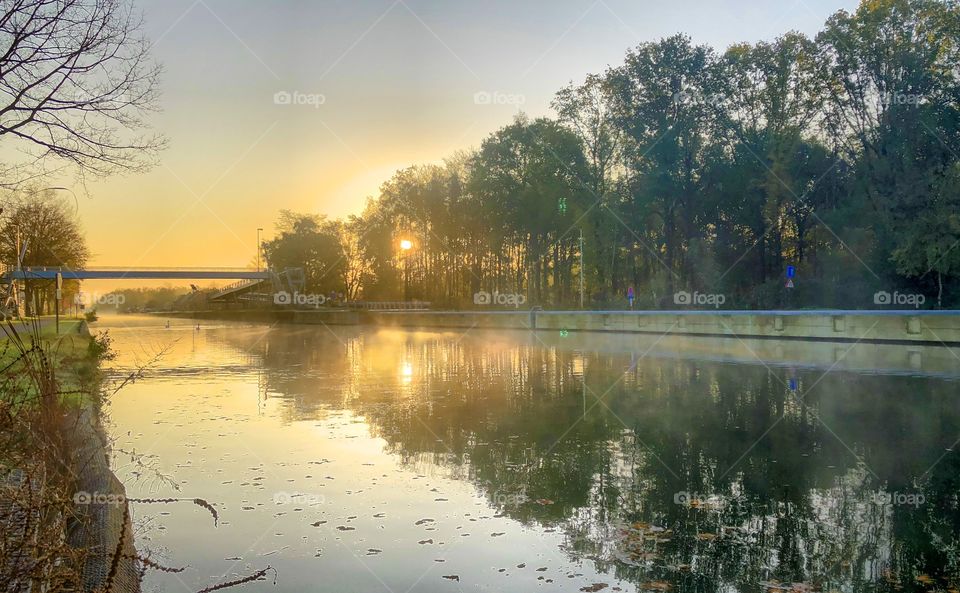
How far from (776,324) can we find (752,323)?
1.07 metres

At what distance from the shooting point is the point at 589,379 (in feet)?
62.1

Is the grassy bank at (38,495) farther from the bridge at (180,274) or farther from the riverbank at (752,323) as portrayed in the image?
the bridge at (180,274)

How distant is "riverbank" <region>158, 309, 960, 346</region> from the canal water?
10.3 meters

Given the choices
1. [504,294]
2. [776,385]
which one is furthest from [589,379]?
[504,294]

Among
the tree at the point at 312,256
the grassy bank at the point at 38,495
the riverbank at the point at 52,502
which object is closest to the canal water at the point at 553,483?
the riverbank at the point at 52,502

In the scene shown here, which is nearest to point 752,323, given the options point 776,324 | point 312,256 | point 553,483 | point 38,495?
point 776,324

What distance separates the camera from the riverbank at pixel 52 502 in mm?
3674

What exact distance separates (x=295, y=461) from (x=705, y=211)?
179 feet

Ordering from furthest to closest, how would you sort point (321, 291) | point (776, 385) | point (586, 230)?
point (321, 291) < point (586, 230) < point (776, 385)

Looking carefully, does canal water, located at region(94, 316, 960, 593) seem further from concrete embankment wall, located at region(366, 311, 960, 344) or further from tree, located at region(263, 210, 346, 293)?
tree, located at region(263, 210, 346, 293)

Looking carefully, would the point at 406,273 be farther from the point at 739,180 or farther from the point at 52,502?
the point at 52,502

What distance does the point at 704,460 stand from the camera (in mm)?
9742

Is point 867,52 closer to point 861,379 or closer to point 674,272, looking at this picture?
point 674,272

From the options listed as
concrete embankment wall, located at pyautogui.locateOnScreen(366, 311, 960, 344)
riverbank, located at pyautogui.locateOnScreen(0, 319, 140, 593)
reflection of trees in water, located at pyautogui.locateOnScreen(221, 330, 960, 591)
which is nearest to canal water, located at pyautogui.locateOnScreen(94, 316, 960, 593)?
reflection of trees in water, located at pyautogui.locateOnScreen(221, 330, 960, 591)
